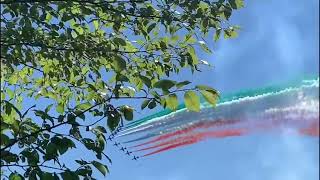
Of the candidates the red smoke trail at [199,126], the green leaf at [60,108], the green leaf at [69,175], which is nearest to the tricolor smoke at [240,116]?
the red smoke trail at [199,126]

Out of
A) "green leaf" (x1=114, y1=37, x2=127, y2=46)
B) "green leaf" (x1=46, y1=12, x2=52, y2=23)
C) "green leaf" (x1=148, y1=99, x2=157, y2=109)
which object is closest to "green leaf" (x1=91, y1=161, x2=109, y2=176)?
"green leaf" (x1=148, y1=99, x2=157, y2=109)

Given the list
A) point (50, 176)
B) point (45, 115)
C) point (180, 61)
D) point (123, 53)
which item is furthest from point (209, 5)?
point (50, 176)

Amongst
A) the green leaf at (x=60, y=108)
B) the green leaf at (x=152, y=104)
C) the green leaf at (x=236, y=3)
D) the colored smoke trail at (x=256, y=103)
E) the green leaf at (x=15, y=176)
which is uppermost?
the green leaf at (x=236, y=3)

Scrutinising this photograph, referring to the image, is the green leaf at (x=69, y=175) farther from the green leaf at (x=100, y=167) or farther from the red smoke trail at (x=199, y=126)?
the red smoke trail at (x=199, y=126)

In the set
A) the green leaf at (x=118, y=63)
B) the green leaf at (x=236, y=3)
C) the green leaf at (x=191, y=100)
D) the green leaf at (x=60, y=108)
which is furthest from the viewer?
the green leaf at (x=236, y=3)

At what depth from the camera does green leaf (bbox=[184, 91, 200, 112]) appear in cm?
297

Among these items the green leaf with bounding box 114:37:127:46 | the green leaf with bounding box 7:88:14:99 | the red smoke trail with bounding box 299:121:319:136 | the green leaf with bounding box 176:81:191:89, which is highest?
the green leaf with bounding box 114:37:127:46

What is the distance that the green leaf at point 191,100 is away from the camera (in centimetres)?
297

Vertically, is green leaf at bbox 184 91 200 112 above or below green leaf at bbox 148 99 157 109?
below

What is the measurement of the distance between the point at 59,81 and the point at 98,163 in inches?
69.7

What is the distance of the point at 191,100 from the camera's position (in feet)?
10.6

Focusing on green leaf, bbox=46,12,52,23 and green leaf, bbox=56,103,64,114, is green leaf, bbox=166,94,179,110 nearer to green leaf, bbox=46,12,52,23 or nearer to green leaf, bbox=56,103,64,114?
green leaf, bbox=56,103,64,114

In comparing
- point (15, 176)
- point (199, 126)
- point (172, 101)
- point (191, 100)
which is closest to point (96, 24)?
point (15, 176)

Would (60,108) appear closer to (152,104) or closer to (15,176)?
(15,176)
